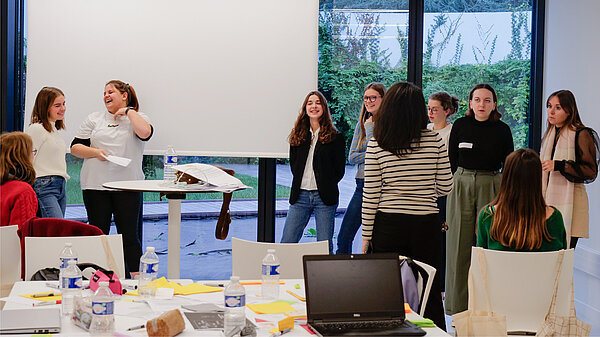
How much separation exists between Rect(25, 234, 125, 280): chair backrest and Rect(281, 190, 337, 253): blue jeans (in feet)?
6.85

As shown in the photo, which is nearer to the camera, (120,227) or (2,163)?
(2,163)

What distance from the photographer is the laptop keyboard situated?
2.27 meters

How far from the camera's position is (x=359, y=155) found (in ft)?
17.3

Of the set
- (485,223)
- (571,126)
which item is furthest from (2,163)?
(571,126)

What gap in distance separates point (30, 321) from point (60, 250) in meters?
1.10

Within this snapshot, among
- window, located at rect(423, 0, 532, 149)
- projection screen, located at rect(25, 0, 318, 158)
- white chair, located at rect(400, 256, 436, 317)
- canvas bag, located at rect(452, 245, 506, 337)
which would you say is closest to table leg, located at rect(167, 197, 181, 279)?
projection screen, located at rect(25, 0, 318, 158)

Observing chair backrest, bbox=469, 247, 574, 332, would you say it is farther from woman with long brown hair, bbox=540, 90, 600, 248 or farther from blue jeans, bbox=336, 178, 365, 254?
blue jeans, bbox=336, 178, 365, 254

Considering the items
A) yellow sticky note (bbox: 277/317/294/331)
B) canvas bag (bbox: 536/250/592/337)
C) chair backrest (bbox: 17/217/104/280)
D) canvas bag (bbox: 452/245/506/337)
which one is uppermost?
chair backrest (bbox: 17/217/104/280)

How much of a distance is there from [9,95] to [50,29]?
68 cm

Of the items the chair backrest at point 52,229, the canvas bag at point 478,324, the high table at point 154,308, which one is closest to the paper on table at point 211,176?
the chair backrest at point 52,229

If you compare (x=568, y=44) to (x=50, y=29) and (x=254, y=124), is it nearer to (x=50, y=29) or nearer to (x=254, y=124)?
(x=254, y=124)

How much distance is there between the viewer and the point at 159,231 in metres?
5.92

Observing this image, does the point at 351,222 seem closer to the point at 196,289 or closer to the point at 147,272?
the point at 196,289

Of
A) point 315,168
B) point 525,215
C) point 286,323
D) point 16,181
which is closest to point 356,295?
point 286,323
